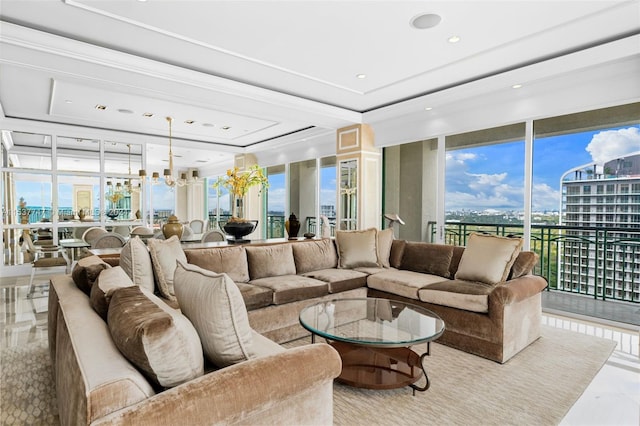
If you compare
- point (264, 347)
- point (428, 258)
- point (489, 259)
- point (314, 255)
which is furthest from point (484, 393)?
point (314, 255)

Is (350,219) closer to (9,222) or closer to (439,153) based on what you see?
(439,153)

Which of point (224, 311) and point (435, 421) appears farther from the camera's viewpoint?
point (435, 421)

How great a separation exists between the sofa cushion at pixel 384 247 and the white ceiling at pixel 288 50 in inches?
76.3

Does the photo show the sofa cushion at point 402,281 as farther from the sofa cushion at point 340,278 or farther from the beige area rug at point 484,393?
the beige area rug at point 484,393

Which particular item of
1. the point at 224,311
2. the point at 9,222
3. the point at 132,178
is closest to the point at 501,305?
the point at 224,311

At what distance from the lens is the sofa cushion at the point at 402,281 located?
338 cm

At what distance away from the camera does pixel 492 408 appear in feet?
6.89

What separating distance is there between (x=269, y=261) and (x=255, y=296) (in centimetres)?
73

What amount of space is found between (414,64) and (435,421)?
3432 millimetres

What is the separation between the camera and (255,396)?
1183 mm

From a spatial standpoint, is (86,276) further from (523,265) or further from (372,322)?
(523,265)

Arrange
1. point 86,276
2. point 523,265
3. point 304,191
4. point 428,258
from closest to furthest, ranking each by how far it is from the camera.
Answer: point 86,276 → point 523,265 → point 428,258 → point 304,191

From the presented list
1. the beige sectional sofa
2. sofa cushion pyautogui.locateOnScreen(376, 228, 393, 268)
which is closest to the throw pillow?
the beige sectional sofa

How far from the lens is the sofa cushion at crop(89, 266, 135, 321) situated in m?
1.64
